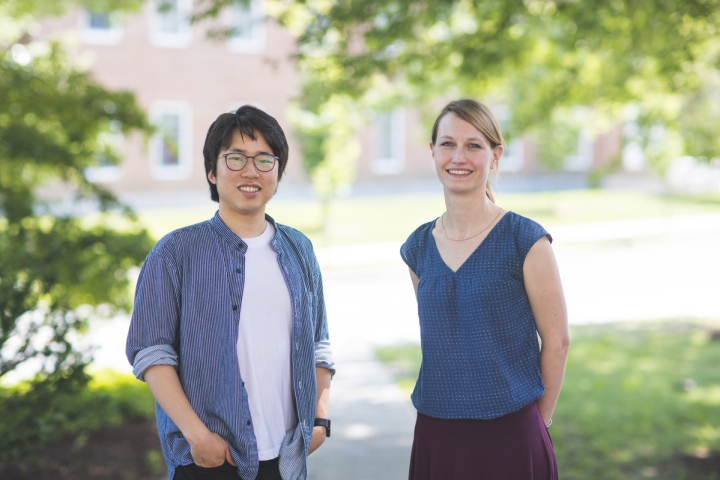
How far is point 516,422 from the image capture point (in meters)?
2.56

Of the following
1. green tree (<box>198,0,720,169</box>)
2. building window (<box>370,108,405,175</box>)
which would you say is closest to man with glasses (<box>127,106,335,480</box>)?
green tree (<box>198,0,720,169</box>)

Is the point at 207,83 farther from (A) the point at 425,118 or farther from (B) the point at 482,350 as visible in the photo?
(B) the point at 482,350

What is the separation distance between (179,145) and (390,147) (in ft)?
30.2

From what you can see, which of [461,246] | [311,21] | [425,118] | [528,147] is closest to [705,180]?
[528,147]

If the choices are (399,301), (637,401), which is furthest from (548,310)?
(399,301)

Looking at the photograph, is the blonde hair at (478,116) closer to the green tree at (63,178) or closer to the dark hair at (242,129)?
the dark hair at (242,129)

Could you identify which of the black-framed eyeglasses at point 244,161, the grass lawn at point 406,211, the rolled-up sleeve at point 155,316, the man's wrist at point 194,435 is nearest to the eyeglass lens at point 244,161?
the black-framed eyeglasses at point 244,161

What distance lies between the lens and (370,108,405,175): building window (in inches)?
1232

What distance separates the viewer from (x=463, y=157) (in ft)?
8.47

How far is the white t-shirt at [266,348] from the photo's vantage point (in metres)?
2.37

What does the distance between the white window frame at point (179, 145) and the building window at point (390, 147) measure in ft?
25.9

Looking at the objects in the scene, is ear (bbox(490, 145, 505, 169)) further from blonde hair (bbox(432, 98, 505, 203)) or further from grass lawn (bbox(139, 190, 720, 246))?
grass lawn (bbox(139, 190, 720, 246))

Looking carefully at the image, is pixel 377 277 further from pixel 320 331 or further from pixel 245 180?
pixel 245 180

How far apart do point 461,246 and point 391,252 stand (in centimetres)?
1606
